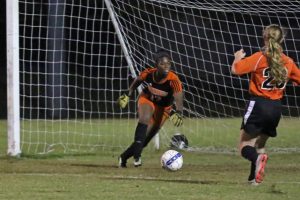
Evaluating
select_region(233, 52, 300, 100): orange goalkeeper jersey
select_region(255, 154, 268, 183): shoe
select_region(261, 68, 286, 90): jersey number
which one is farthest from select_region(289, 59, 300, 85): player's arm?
select_region(255, 154, 268, 183): shoe

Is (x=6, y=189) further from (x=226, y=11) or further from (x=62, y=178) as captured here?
(x=226, y=11)

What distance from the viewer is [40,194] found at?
27.1ft

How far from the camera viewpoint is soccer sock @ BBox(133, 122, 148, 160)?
37.7 ft

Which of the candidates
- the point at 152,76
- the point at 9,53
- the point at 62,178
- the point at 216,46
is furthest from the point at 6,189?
the point at 216,46

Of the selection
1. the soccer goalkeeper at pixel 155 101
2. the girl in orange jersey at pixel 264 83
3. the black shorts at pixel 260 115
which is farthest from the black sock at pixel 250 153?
the soccer goalkeeper at pixel 155 101

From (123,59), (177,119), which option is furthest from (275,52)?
(123,59)

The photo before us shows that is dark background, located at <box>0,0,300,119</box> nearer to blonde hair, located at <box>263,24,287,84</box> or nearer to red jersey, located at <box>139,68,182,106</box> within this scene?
red jersey, located at <box>139,68,182,106</box>

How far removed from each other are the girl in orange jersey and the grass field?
57cm

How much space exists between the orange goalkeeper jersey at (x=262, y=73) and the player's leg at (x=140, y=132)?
2.77 meters

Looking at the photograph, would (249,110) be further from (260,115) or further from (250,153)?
(250,153)

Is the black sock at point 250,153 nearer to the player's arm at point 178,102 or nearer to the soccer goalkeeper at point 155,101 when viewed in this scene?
the soccer goalkeeper at point 155,101

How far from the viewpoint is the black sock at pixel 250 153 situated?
902 centimetres

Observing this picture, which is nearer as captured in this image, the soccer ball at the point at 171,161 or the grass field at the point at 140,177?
the grass field at the point at 140,177

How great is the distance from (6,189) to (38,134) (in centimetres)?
905
